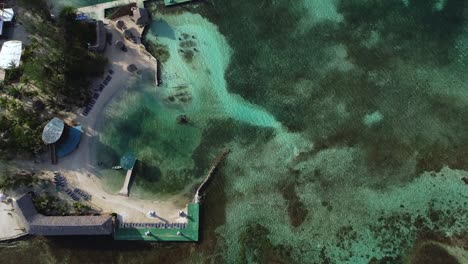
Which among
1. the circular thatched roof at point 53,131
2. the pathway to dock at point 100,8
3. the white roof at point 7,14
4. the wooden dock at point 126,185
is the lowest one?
the wooden dock at point 126,185

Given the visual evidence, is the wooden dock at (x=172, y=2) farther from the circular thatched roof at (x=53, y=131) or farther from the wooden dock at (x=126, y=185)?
the wooden dock at (x=126, y=185)

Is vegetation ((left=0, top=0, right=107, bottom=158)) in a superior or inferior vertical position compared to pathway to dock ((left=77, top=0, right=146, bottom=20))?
inferior

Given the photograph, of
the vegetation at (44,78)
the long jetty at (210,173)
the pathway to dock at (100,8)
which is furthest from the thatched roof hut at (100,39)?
the long jetty at (210,173)

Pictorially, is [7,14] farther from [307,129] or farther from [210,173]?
[307,129]

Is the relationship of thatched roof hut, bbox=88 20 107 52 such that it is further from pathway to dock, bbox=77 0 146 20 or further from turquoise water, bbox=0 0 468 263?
turquoise water, bbox=0 0 468 263

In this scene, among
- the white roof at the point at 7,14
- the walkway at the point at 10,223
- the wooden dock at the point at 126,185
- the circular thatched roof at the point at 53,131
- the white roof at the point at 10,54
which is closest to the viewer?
the walkway at the point at 10,223

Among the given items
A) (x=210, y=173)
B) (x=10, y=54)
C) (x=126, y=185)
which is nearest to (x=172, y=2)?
(x=10, y=54)

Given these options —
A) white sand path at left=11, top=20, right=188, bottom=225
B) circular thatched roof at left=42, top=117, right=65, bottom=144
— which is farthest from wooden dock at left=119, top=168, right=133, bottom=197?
circular thatched roof at left=42, top=117, right=65, bottom=144
